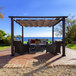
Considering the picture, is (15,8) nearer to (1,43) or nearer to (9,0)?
(9,0)

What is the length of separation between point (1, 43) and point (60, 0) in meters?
11.1

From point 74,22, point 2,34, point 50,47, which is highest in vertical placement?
point 74,22

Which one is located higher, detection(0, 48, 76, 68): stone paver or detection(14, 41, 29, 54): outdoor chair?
detection(14, 41, 29, 54): outdoor chair

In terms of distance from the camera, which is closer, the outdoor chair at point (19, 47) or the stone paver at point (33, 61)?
the stone paver at point (33, 61)

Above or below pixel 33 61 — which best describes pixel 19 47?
above

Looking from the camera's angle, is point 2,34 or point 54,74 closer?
point 54,74

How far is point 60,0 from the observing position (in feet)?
25.5

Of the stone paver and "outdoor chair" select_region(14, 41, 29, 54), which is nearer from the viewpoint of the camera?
the stone paver

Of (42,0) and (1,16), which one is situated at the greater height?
(42,0)

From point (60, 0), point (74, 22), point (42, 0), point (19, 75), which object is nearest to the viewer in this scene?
point (19, 75)

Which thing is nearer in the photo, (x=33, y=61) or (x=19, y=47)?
(x=33, y=61)

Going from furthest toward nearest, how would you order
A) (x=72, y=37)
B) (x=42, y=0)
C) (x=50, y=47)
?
(x=72, y=37) → (x=42, y=0) → (x=50, y=47)

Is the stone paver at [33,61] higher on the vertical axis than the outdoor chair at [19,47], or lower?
lower

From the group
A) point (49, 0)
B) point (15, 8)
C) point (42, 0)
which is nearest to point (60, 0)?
point (49, 0)
